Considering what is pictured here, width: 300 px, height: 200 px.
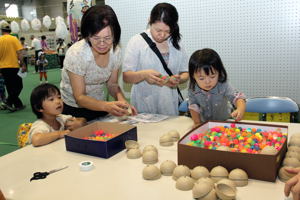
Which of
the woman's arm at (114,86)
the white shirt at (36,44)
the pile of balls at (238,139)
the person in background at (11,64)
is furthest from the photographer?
the white shirt at (36,44)

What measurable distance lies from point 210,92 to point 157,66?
52cm

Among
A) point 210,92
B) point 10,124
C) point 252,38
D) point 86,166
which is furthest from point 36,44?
point 86,166

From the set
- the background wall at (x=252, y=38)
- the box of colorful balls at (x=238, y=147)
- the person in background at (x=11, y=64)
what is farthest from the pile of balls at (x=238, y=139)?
the person in background at (x=11, y=64)

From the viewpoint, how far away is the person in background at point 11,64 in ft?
18.0

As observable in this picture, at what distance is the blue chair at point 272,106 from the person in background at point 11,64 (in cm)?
480

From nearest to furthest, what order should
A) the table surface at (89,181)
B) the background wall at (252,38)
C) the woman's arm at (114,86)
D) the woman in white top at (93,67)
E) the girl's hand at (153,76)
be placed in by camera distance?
the table surface at (89,181) < the woman in white top at (93,67) < the girl's hand at (153,76) < the woman's arm at (114,86) < the background wall at (252,38)

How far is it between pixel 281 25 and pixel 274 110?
150 centimetres

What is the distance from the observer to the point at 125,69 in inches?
84.5

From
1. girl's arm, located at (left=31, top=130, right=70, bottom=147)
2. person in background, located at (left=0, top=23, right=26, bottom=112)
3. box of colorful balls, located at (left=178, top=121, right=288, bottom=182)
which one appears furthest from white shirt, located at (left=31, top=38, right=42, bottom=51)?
box of colorful balls, located at (left=178, top=121, right=288, bottom=182)

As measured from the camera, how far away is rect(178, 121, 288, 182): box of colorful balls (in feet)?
3.53

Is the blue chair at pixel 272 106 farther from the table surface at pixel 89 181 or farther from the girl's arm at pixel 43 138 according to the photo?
the girl's arm at pixel 43 138

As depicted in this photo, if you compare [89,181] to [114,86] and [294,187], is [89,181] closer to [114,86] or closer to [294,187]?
[294,187]

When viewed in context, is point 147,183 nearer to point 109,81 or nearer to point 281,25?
point 109,81

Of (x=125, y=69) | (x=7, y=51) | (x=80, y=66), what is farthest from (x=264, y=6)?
(x=7, y=51)
